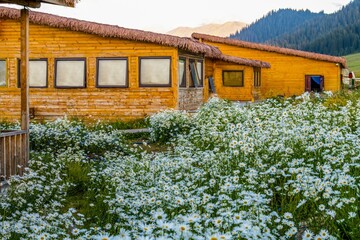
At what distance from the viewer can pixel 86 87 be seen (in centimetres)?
2136

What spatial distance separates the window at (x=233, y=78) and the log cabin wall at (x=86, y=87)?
12008 millimetres

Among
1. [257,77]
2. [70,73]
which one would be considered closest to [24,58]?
[70,73]

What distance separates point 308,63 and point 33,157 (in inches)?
1133

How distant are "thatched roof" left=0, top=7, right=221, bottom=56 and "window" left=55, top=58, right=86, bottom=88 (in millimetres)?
Result: 1253

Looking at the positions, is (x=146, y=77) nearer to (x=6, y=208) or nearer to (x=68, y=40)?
(x=68, y=40)

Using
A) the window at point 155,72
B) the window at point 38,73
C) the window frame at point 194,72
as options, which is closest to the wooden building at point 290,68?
the window frame at point 194,72

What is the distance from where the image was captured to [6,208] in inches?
292

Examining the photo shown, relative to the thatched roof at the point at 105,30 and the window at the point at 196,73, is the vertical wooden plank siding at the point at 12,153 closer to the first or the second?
the thatched roof at the point at 105,30

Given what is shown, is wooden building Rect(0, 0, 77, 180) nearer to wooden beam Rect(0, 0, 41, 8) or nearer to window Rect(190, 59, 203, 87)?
wooden beam Rect(0, 0, 41, 8)

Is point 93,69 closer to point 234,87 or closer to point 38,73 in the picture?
point 38,73

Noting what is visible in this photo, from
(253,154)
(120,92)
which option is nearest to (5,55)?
(120,92)

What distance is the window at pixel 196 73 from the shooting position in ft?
76.6

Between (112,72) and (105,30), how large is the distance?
63.5 inches

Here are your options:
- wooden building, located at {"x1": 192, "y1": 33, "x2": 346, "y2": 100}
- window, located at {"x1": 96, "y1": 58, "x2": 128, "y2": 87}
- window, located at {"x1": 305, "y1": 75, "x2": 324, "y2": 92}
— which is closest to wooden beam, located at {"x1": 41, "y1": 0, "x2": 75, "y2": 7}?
window, located at {"x1": 96, "y1": 58, "x2": 128, "y2": 87}
